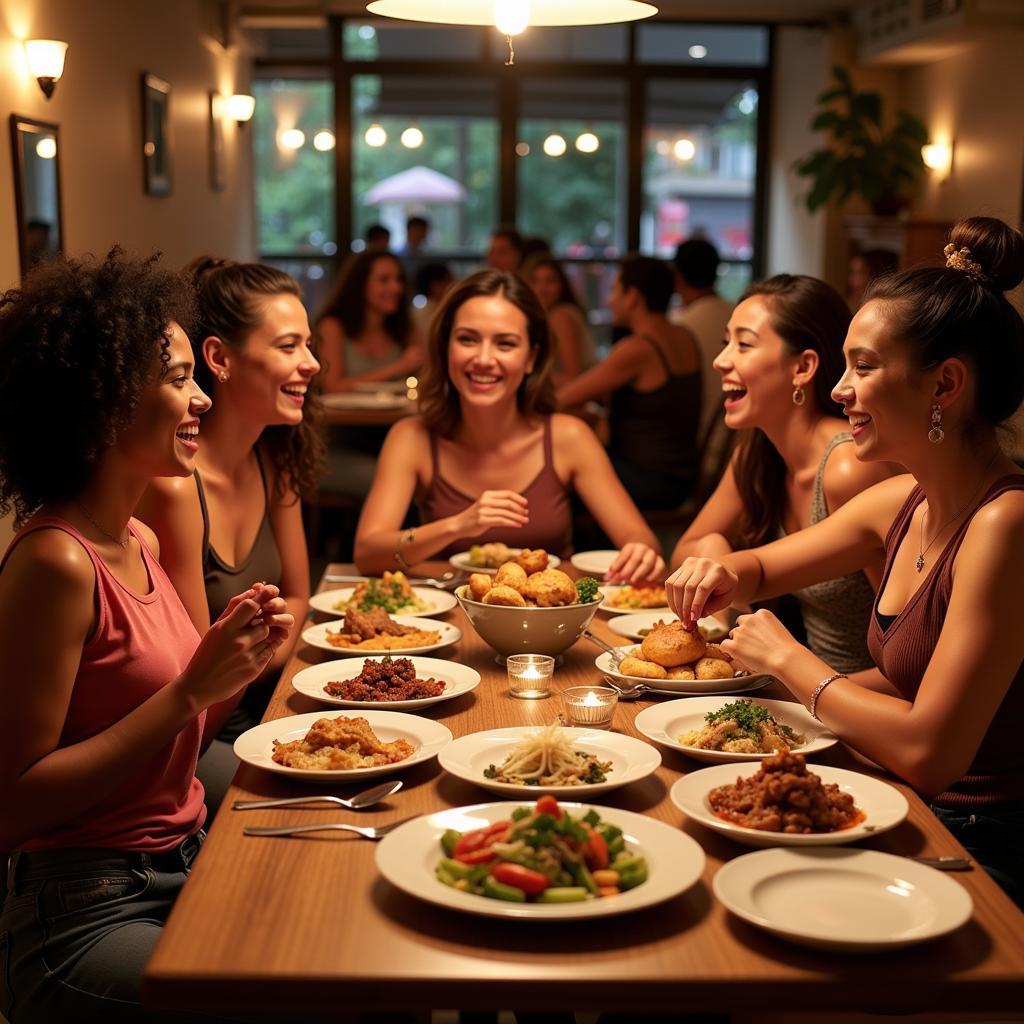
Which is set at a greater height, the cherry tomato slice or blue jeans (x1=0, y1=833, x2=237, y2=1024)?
the cherry tomato slice

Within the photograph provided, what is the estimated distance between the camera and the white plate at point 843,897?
1131 mm

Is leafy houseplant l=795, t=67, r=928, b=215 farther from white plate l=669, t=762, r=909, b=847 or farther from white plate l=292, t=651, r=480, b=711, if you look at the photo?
white plate l=669, t=762, r=909, b=847

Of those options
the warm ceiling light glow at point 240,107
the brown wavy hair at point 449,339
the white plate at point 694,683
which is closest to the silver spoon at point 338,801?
the white plate at point 694,683

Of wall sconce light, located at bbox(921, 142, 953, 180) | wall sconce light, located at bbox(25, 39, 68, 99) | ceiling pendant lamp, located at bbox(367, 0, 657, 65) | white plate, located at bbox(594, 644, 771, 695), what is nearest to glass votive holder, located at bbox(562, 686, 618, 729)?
white plate, located at bbox(594, 644, 771, 695)

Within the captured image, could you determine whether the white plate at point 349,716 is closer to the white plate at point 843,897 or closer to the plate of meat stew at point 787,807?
the plate of meat stew at point 787,807

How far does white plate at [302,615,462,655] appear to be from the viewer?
210 centimetres

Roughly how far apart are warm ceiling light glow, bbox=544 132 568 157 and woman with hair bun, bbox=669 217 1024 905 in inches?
351

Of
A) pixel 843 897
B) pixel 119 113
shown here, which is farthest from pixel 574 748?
pixel 119 113

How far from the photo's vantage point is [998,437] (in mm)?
1863

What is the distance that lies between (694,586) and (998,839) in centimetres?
58

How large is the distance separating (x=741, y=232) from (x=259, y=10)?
4.41 m

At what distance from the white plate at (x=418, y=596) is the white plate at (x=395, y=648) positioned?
2.4 inches

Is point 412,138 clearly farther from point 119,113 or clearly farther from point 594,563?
point 594,563

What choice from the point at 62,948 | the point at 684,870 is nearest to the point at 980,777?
the point at 684,870
